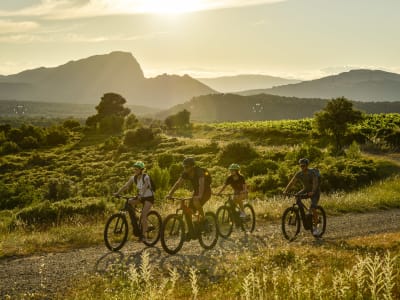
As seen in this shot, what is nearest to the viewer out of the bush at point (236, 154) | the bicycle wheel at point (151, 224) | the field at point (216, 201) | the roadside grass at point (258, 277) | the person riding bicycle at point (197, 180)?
the roadside grass at point (258, 277)

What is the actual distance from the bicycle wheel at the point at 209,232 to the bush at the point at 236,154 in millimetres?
33134

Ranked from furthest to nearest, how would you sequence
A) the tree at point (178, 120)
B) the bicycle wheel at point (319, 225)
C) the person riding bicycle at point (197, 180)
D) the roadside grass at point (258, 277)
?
the tree at point (178, 120)
the bicycle wheel at point (319, 225)
the person riding bicycle at point (197, 180)
the roadside grass at point (258, 277)

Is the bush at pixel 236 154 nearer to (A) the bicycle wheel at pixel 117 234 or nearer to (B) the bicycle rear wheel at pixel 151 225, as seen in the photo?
(B) the bicycle rear wheel at pixel 151 225

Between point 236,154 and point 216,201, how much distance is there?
27.0 m

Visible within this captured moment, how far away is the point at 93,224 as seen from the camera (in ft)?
53.8

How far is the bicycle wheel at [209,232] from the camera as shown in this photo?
39.8ft

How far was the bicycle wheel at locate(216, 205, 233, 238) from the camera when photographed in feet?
44.5

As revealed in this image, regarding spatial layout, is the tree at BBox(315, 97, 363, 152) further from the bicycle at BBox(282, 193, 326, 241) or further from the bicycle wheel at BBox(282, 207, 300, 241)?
the bicycle wheel at BBox(282, 207, 300, 241)

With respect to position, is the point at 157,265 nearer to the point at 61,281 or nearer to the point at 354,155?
the point at 61,281

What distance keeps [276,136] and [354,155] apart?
2964 centimetres

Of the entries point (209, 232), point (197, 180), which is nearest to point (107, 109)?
point (209, 232)

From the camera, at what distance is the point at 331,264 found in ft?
31.4

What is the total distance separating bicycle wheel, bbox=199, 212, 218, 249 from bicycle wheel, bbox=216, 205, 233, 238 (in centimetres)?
104

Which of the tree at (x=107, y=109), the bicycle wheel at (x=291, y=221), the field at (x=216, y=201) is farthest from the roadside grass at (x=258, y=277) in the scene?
the tree at (x=107, y=109)
